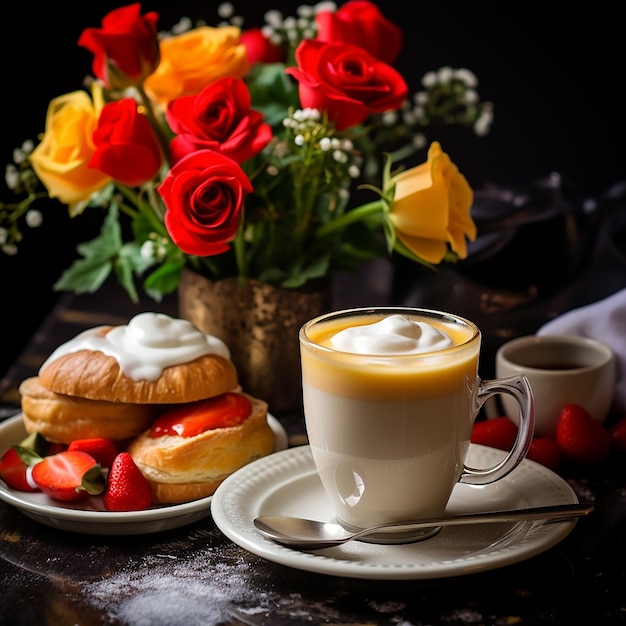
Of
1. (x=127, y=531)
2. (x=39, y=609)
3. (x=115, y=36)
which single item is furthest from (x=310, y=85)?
(x=39, y=609)

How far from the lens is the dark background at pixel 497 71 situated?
220cm

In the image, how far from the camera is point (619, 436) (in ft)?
4.37

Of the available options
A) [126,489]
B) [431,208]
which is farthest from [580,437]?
[126,489]

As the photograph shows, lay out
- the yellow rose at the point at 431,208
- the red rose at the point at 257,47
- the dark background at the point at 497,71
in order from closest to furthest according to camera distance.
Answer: the yellow rose at the point at 431,208 < the red rose at the point at 257,47 < the dark background at the point at 497,71

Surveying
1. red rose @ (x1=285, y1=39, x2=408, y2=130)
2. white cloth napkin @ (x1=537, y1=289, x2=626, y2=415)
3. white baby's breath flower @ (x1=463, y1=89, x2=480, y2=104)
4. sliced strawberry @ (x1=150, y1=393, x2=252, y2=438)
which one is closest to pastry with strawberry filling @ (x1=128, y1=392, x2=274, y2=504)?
sliced strawberry @ (x1=150, y1=393, x2=252, y2=438)

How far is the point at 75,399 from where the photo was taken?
1.22 m

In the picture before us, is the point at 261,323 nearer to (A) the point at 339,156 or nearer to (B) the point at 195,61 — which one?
(A) the point at 339,156

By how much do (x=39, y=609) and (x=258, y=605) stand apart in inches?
8.6

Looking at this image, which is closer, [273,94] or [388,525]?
[388,525]

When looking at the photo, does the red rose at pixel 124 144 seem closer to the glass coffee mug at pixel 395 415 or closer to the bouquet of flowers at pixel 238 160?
the bouquet of flowers at pixel 238 160

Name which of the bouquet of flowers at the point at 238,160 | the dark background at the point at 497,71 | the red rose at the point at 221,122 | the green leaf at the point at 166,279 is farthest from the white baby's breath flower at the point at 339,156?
the dark background at the point at 497,71

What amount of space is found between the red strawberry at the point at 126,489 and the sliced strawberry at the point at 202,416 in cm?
7

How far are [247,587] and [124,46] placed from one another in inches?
29.6

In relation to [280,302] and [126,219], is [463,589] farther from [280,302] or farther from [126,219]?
[126,219]
